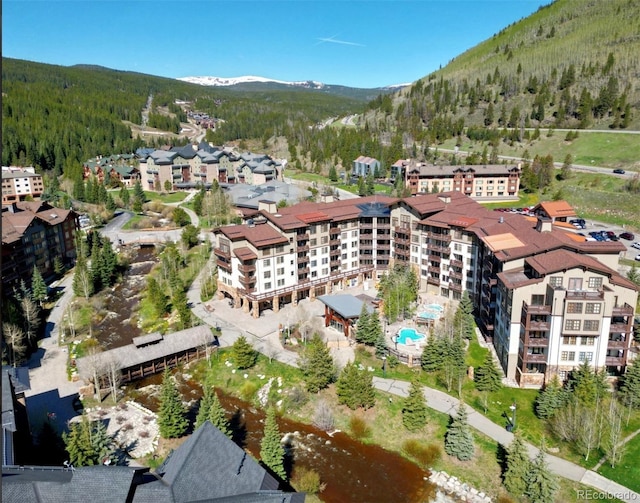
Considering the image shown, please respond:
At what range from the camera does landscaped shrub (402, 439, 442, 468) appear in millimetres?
39625

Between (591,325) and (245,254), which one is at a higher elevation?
(245,254)

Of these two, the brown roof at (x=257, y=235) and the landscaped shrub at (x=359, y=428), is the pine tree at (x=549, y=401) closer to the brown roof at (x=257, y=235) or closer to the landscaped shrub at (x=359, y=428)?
the landscaped shrub at (x=359, y=428)

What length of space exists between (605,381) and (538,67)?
7259 inches

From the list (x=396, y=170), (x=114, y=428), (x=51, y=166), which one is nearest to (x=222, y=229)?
(x=114, y=428)

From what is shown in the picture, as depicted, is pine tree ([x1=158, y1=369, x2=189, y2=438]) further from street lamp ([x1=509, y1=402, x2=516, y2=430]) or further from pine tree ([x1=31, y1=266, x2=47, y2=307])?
pine tree ([x1=31, y1=266, x2=47, y2=307])

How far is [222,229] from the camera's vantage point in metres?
64.2

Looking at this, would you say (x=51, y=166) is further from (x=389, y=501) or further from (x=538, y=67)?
(x=538, y=67)

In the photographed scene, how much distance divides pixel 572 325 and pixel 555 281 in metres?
4.25

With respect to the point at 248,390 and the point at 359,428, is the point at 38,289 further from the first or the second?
the point at 359,428

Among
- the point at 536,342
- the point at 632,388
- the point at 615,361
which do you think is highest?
the point at 536,342

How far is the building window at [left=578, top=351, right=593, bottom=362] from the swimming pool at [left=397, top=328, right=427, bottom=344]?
52.4 ft

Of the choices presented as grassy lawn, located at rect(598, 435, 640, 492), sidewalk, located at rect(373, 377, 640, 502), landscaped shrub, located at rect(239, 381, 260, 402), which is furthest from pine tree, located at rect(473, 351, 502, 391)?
landscaped shrub, located at rect(239, 381, 260, 402)

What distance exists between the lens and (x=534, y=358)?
45.5m

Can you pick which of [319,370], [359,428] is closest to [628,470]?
[359,428]
